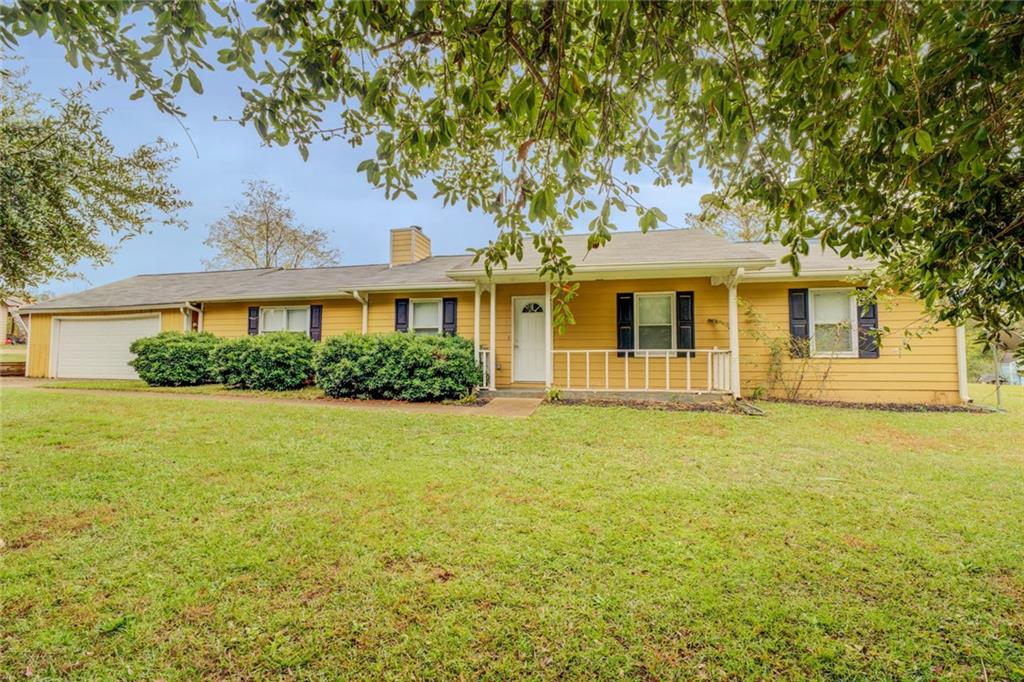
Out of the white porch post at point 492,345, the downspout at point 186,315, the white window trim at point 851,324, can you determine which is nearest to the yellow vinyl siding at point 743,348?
the white window trim at point 851,324

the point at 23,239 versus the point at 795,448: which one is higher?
the point at 23,239

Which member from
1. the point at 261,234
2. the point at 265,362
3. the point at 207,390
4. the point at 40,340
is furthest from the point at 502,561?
the point at 261,234

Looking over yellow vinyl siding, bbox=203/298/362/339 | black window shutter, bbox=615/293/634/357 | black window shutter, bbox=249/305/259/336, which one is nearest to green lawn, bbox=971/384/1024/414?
black window shutter, bbox=615/293/634/357

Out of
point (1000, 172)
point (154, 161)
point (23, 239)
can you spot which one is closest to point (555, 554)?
point (1000, 172)

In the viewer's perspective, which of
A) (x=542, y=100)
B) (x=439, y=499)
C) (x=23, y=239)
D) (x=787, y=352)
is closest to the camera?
(x=542, y=100)

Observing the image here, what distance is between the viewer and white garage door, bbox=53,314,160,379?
1305cm

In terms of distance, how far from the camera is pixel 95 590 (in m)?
2.38

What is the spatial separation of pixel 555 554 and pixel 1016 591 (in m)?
2.60

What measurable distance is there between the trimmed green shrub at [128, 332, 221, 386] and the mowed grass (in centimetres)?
597

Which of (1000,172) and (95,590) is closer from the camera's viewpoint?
(1000,172)

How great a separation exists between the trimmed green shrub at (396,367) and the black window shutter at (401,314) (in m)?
1.84

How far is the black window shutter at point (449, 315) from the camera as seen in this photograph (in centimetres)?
1071

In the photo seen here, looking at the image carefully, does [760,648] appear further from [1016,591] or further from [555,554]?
[1016,591]

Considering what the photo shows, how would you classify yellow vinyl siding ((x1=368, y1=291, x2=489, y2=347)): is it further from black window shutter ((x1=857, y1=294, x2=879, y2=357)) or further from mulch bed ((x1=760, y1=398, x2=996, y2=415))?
black window shutter ((x1=857, y1=294, x2=879, y2=357))
